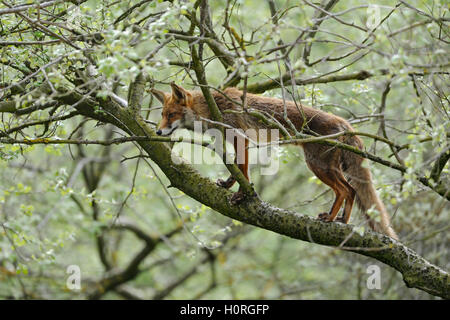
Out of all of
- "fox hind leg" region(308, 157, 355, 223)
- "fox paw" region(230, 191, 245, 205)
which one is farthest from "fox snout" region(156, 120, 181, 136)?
"fox hind leg" region(308, 157, 355, 223)

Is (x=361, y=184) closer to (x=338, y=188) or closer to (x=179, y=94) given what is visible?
(x=338, y=188)

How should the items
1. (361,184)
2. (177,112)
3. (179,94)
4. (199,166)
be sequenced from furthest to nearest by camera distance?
(199,166)
(177,112)
(179,94)
(361,184)

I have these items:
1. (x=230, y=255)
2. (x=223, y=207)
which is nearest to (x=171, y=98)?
(x=223, y=207)

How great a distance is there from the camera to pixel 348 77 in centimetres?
779

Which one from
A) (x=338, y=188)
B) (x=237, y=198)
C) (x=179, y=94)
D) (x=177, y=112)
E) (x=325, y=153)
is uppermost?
(x=179, y=94)

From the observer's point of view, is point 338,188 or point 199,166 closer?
point 338,188

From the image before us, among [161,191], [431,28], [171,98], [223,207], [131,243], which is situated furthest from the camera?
[131,243]

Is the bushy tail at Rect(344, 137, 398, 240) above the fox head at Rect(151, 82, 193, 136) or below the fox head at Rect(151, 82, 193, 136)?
below

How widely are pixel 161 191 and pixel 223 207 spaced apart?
1050 cm

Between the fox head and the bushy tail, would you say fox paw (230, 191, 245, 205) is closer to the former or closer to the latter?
the bushy tail

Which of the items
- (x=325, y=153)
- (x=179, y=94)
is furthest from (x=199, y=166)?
(x=325, y=153)

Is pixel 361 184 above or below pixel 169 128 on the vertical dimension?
below

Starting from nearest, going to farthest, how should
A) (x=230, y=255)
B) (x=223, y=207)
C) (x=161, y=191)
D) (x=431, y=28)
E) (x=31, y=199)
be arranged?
(x=431, y=28)
(x=223, y=207)
(x=31, y=199)
(x=161, y=191)
(x=230, y=255)

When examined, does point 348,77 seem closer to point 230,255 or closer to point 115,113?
point 115,113
